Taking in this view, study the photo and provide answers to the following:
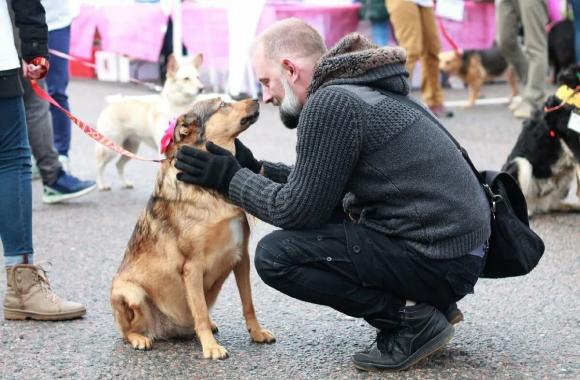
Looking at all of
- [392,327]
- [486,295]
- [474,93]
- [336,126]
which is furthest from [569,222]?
[474,93]

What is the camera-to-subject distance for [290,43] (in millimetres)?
3334

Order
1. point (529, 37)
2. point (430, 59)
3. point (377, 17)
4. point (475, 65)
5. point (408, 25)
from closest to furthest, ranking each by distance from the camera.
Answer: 1. point (529, 37)
2. point (408, 25)
3. point (430, 59)
4. point (377, 17)
5. point (475, 65)

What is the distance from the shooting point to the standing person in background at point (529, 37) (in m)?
9.09

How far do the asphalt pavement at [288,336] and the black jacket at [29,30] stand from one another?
43.8 inches

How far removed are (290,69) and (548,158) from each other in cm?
314

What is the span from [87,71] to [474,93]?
6379 millimetres

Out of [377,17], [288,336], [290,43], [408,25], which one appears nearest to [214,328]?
[288,336]

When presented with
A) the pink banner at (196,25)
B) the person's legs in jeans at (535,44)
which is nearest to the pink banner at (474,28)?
the pink banner at (196,25)

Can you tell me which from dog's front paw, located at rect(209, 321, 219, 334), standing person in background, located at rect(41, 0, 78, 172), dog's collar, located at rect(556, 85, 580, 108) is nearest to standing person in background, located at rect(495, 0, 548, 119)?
dog's collar, located at rect(556, 85, 580, 108)

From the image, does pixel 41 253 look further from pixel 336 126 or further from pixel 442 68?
pixel 442 68

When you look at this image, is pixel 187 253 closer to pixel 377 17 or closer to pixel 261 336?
pixel 261 336

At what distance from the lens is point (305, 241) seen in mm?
3283

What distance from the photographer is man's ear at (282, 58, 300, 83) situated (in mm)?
3324

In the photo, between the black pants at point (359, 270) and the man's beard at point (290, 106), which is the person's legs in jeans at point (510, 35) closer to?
the man's beard at point (290, 106)
